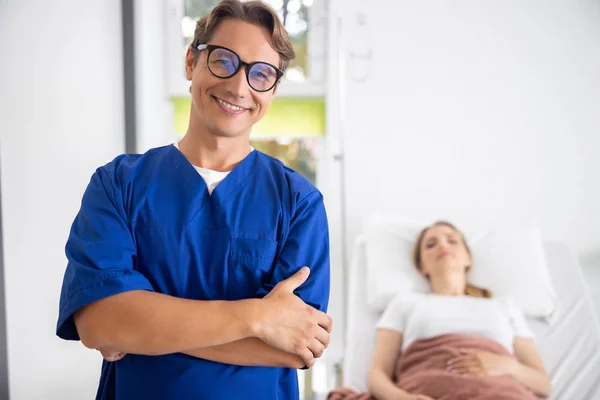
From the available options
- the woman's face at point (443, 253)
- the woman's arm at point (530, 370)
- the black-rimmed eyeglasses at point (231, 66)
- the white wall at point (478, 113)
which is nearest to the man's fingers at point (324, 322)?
the black-rimmed eyeglasses at point (231, 66)

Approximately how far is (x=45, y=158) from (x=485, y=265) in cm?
180

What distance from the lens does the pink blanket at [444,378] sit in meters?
1.66

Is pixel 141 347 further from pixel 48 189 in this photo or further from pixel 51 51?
pixel 51 51

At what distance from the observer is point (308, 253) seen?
1.02 metres

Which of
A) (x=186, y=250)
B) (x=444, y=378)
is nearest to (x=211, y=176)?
(x=186, y=250)

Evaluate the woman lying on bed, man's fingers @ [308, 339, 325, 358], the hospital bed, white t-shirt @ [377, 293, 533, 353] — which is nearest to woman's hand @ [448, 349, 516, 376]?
the woman lying on bed

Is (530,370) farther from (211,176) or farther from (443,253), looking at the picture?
(211,176)

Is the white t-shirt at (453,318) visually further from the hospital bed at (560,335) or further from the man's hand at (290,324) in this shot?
the man's hand at (290,324)

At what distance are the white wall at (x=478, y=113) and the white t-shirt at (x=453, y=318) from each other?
78 centimetres

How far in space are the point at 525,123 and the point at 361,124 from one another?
32.5 inches

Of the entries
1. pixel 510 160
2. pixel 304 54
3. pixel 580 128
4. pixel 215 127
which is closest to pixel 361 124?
pixel 304 54

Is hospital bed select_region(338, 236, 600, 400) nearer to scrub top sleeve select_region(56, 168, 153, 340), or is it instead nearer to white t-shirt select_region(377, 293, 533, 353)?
white t-shirt select_region(377, 293, 533, 353)

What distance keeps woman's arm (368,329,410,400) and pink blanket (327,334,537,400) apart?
0.03 meters

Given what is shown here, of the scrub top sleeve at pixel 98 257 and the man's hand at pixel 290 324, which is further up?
the scrub top sleeve at pixel 98 257
